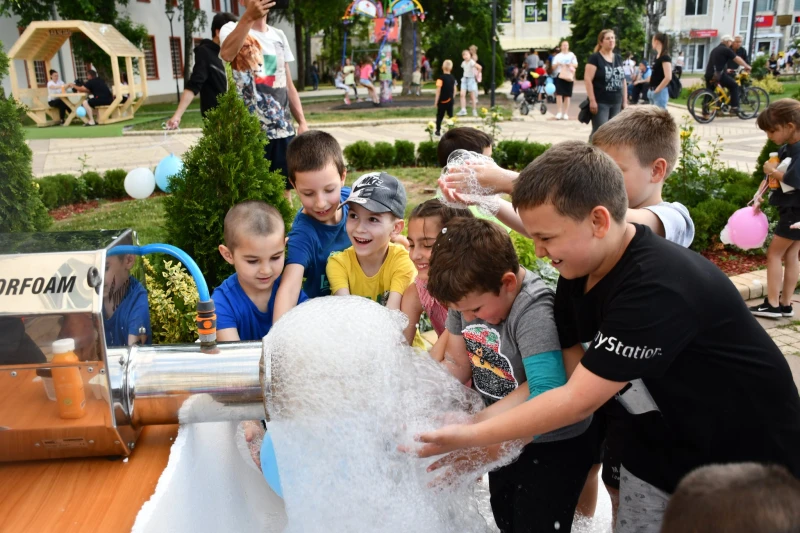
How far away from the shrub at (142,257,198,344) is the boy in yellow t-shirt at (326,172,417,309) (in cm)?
61

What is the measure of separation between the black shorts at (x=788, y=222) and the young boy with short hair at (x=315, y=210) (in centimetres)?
308

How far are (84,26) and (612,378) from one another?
71.1 feet

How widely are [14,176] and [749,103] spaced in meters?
16.5

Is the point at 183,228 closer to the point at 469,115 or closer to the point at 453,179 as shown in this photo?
the point at 453,179

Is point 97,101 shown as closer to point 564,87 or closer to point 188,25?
point 188,25

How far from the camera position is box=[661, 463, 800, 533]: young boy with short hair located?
3.12ft

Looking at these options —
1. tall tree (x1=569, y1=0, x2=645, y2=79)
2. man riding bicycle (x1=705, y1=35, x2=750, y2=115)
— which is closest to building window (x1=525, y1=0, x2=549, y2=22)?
tall tree (x1=569, y1=0, x2=645, y2=79)

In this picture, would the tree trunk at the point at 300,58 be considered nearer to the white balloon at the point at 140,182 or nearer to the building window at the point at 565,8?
the building window at the point at 565,8

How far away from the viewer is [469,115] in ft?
57.2

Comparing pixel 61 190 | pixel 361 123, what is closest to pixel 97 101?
pixel 361 123

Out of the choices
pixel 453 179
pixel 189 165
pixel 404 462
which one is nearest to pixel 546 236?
pixel 453 179

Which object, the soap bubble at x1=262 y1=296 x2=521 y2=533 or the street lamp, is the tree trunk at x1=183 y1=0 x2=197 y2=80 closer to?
the street lamp

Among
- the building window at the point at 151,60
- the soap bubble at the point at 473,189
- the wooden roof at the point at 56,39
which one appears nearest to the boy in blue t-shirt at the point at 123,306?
the soap bubble at the point at 473,189

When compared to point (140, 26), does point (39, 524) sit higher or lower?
lower
